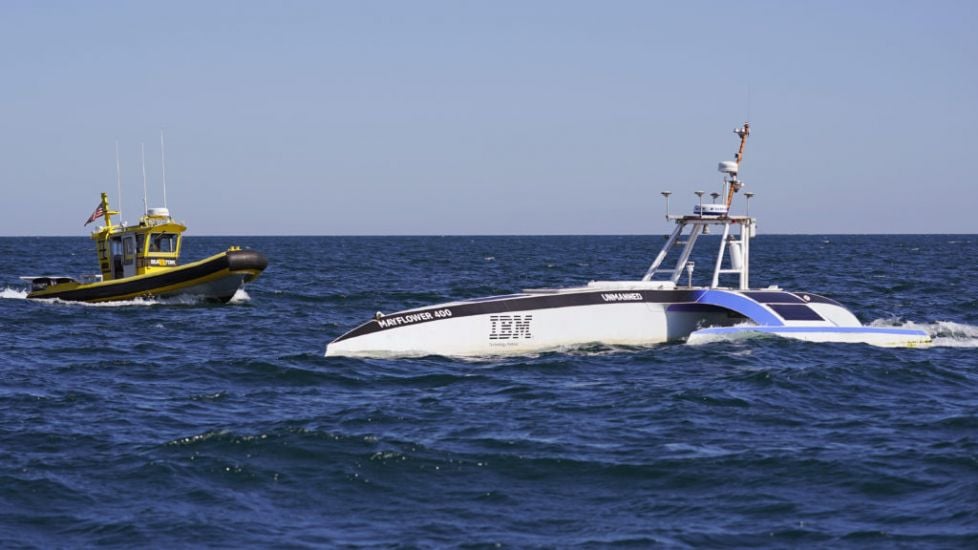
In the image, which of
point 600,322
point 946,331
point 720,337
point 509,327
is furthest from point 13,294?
point 946,331

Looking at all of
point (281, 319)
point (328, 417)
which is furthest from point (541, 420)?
point (281, 319)

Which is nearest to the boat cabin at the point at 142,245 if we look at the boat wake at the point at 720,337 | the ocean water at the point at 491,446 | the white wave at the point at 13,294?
the white wave at the point at 13,294

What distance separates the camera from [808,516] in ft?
34.6

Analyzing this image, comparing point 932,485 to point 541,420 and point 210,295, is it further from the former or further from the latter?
point 210,295

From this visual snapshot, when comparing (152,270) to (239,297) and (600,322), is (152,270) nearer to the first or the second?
(239,297)

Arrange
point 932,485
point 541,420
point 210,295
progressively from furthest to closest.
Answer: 1. point 210,295
2. point 541,420
3. point 932,485

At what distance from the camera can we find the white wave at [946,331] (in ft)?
74.5

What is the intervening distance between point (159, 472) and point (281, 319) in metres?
17.3

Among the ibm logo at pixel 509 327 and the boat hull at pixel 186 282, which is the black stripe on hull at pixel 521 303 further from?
the boat hull at pixel 186 282

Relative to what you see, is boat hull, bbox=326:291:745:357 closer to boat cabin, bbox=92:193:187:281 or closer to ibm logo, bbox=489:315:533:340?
ibm logo, bbox=489:315:533:340

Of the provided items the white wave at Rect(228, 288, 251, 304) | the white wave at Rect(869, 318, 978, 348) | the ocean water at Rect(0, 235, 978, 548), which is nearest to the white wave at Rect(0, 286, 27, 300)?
the white wave at Rect(228, 288, 251, 304)

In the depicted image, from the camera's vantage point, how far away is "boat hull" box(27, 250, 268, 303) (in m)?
33.7

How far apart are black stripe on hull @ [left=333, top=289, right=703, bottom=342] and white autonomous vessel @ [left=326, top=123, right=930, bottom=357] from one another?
0.02 m

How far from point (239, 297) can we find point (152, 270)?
9.49 feet
